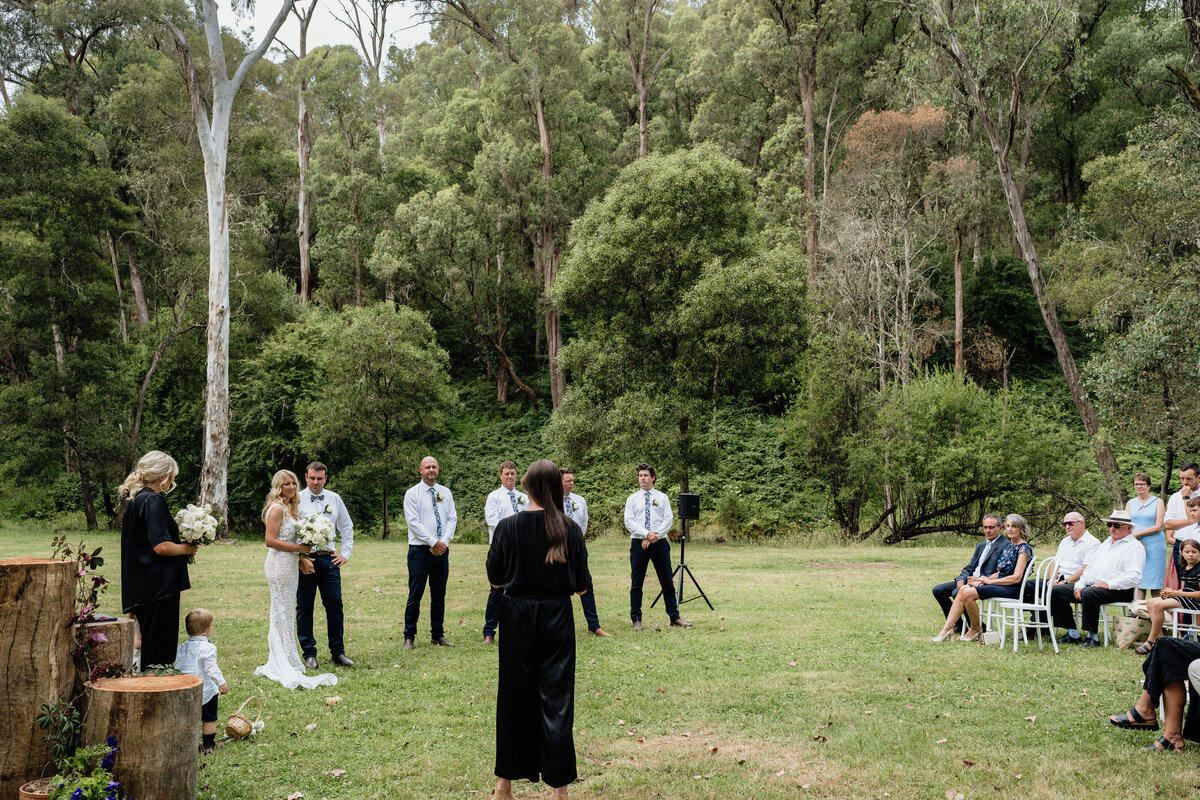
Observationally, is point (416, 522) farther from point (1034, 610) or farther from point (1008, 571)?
point (1034, 610)

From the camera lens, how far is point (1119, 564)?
9.05 m

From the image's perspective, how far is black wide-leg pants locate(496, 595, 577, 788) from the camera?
15.1 feet

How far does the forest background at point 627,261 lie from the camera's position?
71.5 ft

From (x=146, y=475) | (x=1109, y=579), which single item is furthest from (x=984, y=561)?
(x=146, y=475)

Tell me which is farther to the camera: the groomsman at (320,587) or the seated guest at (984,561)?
the seated guest at (984,561)

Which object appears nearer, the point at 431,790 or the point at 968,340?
the point at 431,790

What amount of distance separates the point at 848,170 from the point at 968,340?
8769 millimetres

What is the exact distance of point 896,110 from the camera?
32.6 metres

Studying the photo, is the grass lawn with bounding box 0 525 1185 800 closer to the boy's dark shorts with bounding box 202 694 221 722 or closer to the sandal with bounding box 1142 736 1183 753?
the sandal with bounding box 1142 736 1183 753

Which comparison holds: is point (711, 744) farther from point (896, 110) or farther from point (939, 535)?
point (896, 110)

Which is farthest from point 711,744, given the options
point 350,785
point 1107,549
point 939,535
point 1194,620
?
point 939,535

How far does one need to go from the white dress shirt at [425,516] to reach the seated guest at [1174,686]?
6132mm

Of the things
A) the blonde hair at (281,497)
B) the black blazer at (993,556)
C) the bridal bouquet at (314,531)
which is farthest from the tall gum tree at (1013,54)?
the blonde hair at (281,497)

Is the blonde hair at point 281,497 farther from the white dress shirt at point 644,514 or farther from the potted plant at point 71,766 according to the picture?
the white dress shirt at point 644,514
